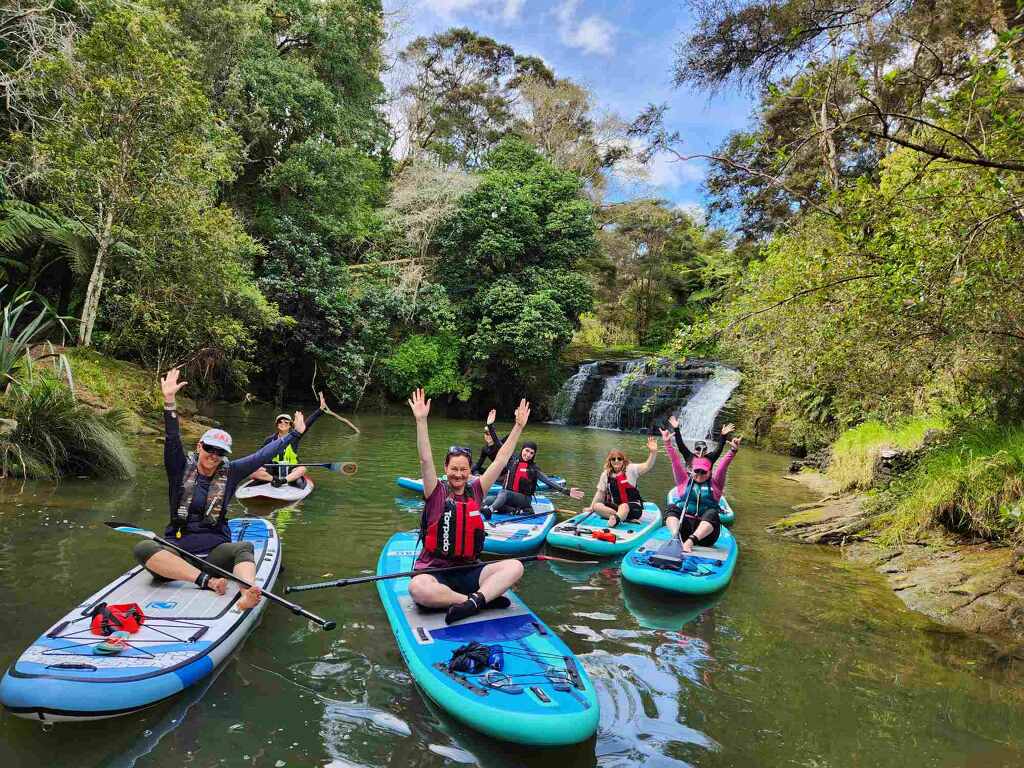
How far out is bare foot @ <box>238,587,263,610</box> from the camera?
412cm

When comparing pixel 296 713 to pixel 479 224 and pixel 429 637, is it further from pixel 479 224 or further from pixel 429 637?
pixel 479 224

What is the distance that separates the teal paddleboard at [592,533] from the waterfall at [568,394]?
51.0 feet

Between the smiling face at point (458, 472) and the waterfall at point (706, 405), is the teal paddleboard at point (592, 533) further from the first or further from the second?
the waterfall at point (706, 405)

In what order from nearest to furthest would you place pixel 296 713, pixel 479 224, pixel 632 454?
1. pixel 296 713
2. pixel 632 454
3. pixel 479 224

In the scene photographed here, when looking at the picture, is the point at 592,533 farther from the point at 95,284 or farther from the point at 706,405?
the point at 706,405

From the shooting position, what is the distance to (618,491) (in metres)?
8.05

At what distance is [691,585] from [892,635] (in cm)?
168

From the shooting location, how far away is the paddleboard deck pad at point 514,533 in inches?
267

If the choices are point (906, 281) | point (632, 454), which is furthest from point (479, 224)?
point (906, 281)

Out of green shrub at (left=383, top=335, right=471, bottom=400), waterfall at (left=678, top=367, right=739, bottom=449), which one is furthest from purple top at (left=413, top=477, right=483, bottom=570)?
green shrub at (left=383, top=335, right=471, bottom=400)

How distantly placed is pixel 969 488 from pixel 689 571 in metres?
3.24

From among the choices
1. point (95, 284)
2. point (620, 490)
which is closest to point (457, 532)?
point (620, 490)

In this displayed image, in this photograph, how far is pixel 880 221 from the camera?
6.21m

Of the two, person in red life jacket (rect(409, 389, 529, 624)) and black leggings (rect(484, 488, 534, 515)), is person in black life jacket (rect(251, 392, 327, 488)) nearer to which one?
black leggings (rect(484, 488, 534, 515))
